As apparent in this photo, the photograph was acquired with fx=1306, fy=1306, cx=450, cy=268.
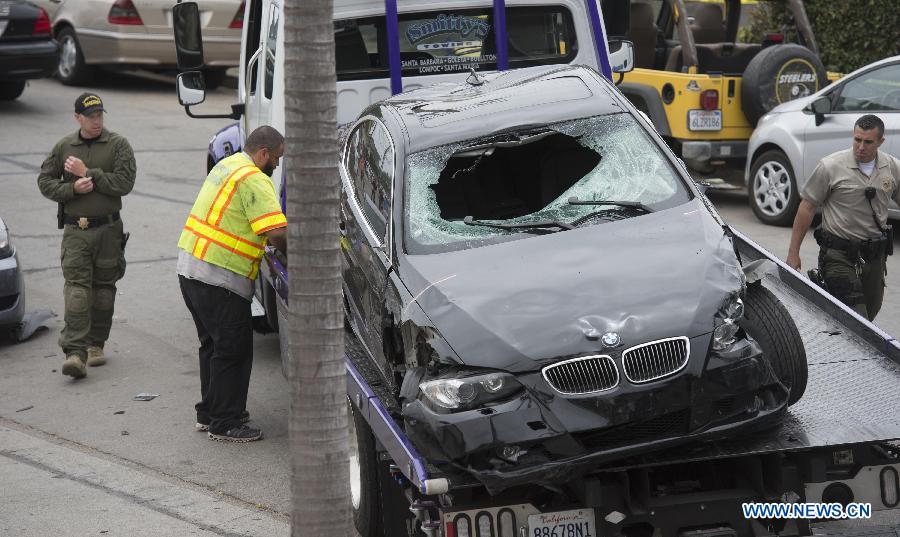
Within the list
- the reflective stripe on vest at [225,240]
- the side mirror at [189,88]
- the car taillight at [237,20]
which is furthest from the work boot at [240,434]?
the car taillight at [237,20]

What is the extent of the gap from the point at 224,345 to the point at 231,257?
528mm

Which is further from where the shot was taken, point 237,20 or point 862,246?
point 237,20

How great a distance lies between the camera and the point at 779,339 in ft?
19.0

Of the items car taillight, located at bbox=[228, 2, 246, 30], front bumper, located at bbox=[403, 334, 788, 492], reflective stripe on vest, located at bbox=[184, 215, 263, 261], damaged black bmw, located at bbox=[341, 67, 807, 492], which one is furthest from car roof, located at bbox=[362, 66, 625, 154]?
car taillight, located at bbox=[228, 2, 246, 30]

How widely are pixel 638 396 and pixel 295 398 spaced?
136cm

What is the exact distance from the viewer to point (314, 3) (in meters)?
4.58

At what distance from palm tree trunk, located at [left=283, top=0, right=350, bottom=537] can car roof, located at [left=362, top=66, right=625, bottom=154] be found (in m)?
1.99

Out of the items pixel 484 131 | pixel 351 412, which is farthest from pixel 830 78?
pixel 351 412

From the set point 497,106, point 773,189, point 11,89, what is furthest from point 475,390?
point 11,89

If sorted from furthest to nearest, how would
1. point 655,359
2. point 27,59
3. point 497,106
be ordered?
point 27,59 → point 497,106 → point 655,359

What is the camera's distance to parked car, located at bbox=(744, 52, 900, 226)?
12.0m

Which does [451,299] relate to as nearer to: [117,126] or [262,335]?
[262,335]

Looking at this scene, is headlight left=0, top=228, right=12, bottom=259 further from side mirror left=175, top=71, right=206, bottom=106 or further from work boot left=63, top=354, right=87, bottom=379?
side mirror left=175, top=71, right=206, bottom=106

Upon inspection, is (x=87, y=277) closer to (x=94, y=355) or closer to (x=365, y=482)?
(x=94, y=355)
